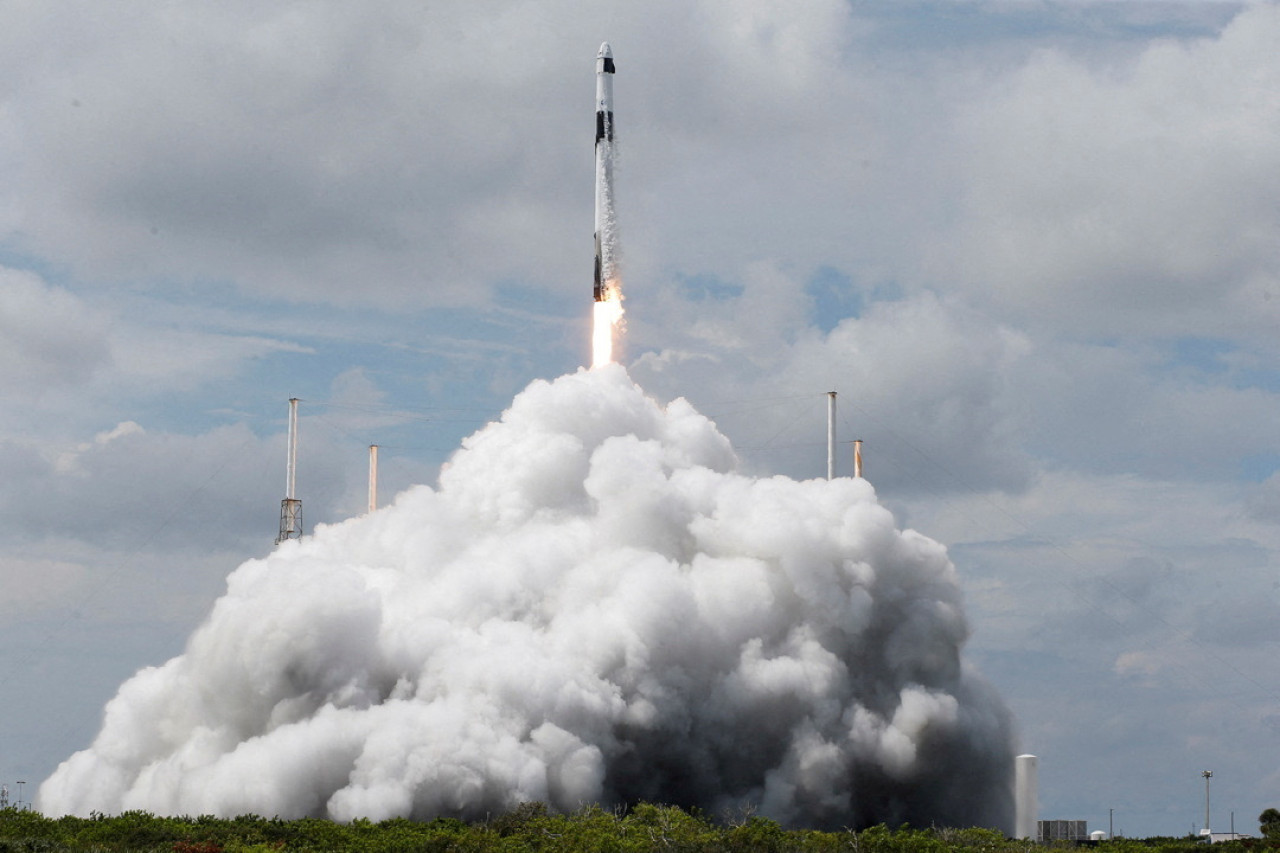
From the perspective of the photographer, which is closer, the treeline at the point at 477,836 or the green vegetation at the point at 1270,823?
the treeline at the point at 477,836

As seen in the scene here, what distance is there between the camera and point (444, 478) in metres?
76.9

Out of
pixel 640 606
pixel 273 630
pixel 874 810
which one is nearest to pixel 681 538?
pixel 640 606

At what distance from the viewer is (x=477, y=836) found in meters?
54.5

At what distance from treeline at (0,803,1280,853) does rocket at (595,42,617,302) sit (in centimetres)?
2451

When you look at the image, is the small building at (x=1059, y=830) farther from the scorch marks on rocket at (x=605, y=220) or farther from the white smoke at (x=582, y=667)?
the scorch marks on rocket at (x=605, y=220)

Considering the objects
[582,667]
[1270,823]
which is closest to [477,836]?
[582,667]

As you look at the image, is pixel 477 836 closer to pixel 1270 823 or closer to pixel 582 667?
pixel 582 667

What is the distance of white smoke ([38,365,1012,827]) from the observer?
62125 mm

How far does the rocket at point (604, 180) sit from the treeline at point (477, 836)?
2451 cm

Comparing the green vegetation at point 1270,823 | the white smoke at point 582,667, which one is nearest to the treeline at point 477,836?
the white smoke at point 582,667

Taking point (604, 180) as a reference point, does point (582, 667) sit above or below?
below

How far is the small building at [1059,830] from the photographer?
6569cm

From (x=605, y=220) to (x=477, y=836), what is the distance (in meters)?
29.8

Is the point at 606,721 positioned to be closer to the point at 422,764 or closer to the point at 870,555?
the point at 422,764
